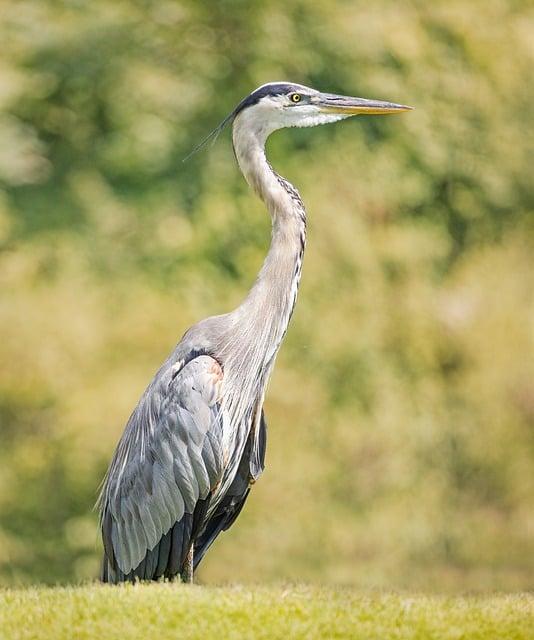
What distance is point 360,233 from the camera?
10.7 m

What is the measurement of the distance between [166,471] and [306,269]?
573 centimetres

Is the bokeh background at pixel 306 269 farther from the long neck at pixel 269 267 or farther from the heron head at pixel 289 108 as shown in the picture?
the heron head at pixel 289 108

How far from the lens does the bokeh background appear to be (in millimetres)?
10312

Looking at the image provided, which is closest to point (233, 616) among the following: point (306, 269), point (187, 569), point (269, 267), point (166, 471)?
point (187, 569)

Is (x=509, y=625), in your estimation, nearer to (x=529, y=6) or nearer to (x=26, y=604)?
(x=26, y=604)

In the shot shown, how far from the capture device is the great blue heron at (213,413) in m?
5.03

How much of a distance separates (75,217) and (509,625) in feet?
23.4

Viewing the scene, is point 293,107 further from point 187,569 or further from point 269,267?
point 187,569

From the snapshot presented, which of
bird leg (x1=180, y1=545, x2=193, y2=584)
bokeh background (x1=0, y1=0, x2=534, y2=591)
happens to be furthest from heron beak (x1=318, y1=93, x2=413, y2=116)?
bokeh background (x1=0, y1=0, x2=534, y2=591)

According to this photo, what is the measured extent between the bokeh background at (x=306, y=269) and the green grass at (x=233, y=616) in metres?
5.26

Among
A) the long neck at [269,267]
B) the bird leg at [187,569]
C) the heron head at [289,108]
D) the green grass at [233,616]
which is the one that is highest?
the heron head at [289,108]

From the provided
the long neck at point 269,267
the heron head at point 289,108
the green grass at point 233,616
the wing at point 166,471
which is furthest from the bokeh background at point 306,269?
the green grass at point 233,616

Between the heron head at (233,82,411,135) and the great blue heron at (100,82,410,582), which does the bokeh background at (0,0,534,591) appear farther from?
the heron head at (233,82,411,135)

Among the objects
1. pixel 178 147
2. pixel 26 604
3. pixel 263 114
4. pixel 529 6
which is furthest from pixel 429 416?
pixel 26 604
